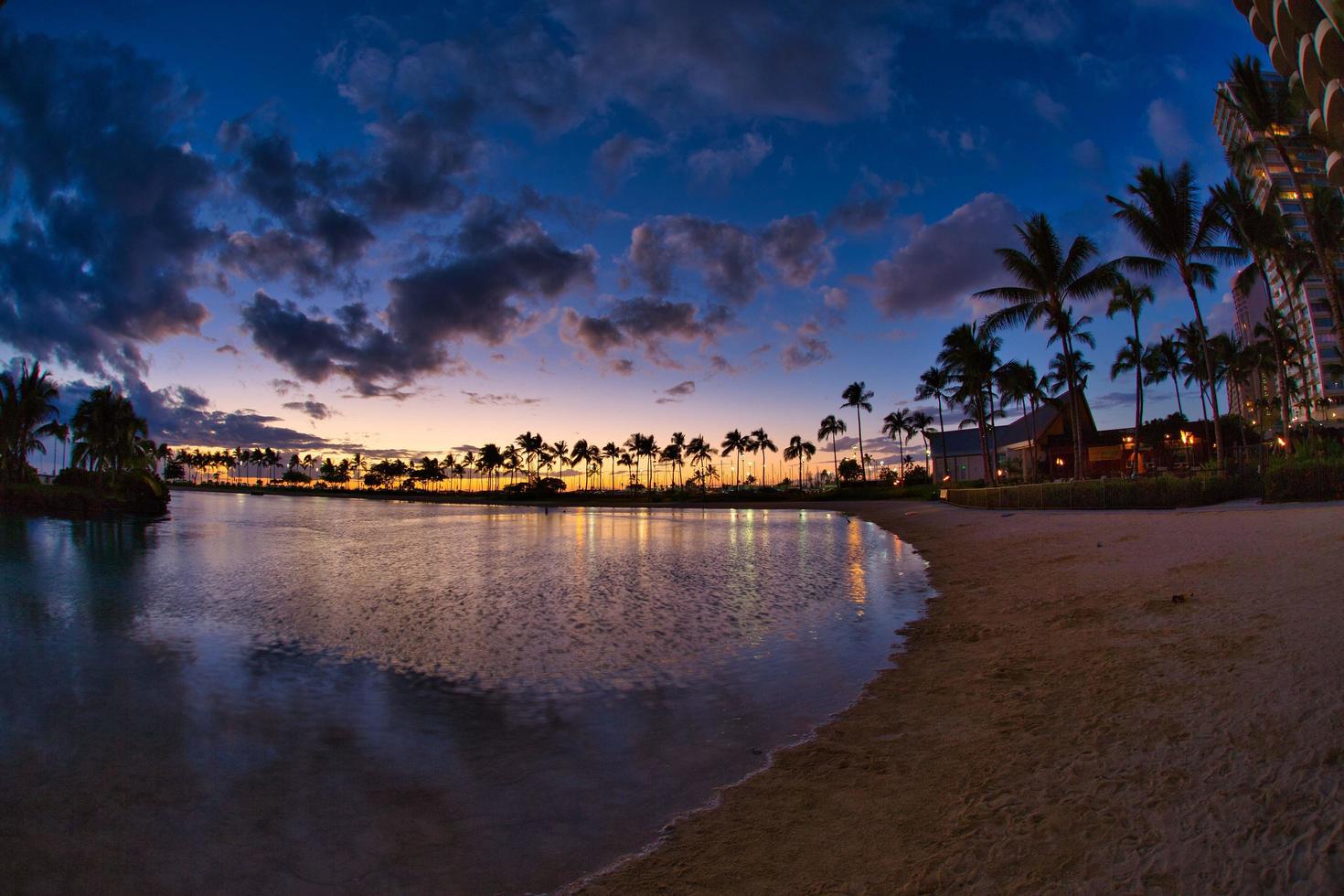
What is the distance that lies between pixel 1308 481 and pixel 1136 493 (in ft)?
21.1

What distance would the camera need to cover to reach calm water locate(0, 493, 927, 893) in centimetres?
475

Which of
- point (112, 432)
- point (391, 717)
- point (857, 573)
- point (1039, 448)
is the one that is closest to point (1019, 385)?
point (1039, 448)

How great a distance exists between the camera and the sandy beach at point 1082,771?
3.46 metres

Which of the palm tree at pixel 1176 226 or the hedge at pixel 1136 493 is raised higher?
the palm tree at pixel 1176 226

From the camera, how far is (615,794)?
560cm

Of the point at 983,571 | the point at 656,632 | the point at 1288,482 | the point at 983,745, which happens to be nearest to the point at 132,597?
the point at 656,632

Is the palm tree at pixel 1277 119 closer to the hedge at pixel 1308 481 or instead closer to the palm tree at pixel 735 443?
the hedge at pixel 1308 481

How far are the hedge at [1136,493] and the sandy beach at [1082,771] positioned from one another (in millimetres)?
18574

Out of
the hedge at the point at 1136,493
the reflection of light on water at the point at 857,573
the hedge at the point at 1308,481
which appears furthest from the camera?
the hedge at the point at 1136,493

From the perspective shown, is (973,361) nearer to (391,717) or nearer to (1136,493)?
(1136,493)

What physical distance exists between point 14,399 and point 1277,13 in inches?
3282

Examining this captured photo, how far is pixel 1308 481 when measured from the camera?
67.3 feet

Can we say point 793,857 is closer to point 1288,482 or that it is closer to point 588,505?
point 1288,482

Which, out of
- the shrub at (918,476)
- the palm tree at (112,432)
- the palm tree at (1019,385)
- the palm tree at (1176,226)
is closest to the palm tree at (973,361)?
the palm tree at (1019,385)
